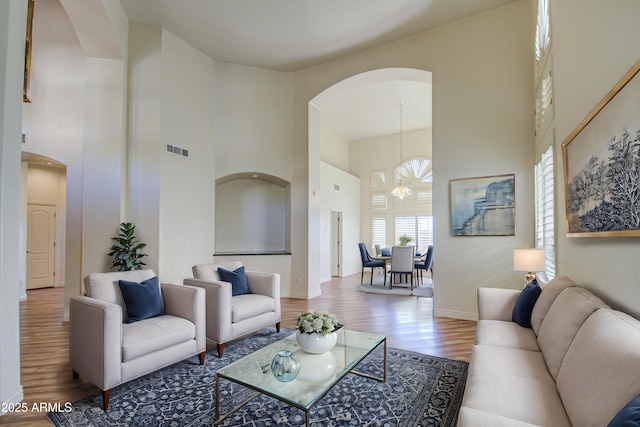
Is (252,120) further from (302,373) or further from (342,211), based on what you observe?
(302,373)

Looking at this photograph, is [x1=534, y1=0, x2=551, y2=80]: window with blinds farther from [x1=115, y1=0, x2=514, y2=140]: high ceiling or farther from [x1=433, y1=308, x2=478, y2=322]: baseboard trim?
[x1=433, y1=308, x2=478, y2=322]: baseboard trim

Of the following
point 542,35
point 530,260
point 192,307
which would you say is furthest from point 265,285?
point 542,35

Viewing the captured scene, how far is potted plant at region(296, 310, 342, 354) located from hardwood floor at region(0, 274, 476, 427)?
56.7 inches

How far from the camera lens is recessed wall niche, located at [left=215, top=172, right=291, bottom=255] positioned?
6707mm

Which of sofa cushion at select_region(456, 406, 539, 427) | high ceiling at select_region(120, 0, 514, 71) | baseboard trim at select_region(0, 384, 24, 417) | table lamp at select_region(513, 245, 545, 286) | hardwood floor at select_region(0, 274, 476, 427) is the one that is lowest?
hardwood floor at select_region(0, 274, 476, 427)

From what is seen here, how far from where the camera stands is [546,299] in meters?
2.54

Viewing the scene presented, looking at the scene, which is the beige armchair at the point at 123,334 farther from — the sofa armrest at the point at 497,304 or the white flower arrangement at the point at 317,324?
the sofa armrest at the point at 497,304

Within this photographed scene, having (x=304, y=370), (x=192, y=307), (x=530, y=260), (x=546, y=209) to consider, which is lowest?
Result: (x=304, y=370)

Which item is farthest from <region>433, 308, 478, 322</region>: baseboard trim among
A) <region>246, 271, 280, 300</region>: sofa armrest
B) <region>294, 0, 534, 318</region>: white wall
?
<region>246, 271, 280, 300</region>: sofa armrest

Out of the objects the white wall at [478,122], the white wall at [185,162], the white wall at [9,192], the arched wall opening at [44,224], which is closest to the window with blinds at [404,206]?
the white wall at [478,122]

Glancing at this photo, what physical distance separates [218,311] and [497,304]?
9.16ft

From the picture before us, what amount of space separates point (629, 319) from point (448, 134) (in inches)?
146

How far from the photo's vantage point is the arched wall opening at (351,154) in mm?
6293

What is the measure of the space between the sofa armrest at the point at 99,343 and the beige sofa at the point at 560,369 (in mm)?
2369
